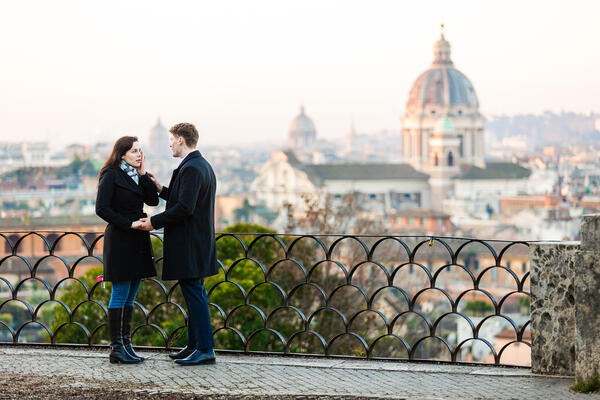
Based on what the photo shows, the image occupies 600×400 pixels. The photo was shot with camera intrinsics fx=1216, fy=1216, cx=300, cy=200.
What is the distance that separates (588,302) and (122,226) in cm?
181

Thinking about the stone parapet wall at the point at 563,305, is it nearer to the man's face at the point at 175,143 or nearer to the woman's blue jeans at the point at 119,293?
the man's face at the point at 175,143

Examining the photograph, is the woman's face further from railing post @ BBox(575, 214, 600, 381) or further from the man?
railing post @ BBox(575, 214, 600, 381)

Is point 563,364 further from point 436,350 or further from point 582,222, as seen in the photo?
point 436,350

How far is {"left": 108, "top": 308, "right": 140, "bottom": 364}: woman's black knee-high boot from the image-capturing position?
4828 mm

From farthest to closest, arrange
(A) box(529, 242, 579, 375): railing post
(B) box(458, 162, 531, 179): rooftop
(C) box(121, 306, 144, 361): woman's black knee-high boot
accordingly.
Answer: (B) box(458, 162, 531, 179): rooftop, (C) box(121, 306, 144, 361): woman's black knee-high boot, (A) box(529, 242, 579, 375): railing post

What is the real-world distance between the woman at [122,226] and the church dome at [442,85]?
4549 inches

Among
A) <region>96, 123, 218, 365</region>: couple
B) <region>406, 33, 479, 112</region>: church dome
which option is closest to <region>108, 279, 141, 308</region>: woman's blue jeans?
<region>96, 123, 218, 365</region>: couple

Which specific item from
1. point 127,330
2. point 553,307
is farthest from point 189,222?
point 553,307

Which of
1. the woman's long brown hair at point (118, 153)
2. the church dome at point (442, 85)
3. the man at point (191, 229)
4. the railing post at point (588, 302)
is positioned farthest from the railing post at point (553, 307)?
the church dome at point (442, 85)

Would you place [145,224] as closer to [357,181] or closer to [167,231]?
[167,231]

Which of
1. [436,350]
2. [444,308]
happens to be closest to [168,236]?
[436,350]

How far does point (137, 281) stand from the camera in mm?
4895

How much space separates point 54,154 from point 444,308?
125537mm

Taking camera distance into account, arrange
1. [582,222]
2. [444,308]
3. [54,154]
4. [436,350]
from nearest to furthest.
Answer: [582,222] → [436,350] → [444,308] → [54,154]
